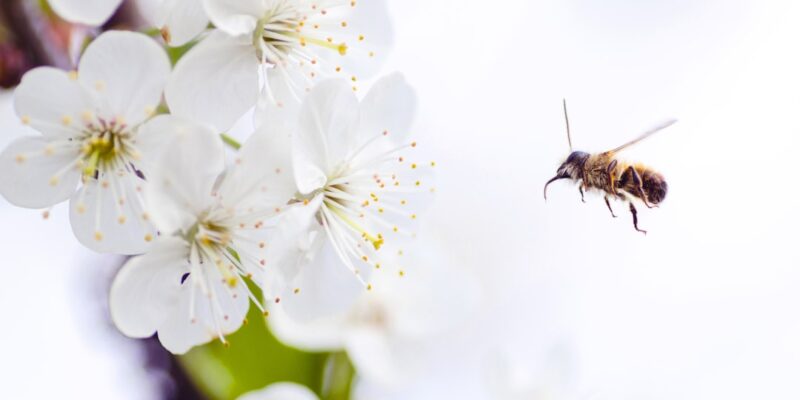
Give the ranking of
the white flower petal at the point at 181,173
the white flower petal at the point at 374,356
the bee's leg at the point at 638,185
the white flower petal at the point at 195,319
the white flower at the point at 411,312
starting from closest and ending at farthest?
the white flower petal at the point at 181,173
the white flower petal at the point at 195,319
the bee's leg at the point at 638,185
the white flower petal at the point at 374,356
the white flower at the point at 411,312

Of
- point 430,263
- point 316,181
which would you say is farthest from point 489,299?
point 316,181

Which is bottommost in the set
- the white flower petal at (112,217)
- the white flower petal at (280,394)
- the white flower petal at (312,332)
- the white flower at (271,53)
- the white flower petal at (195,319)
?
the white flower petal at (312,332)

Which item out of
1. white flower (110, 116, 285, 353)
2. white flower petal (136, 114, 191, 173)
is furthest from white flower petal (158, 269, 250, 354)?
white flower petal (136, 114, 191, 173)

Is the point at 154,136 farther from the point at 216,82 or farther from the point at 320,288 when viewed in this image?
the point at 320,288

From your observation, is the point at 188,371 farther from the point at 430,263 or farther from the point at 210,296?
the point at 430,263

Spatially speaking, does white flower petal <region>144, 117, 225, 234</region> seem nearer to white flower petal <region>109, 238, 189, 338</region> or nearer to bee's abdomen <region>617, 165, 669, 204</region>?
white flower petal <region>109, 238, 189, 338</region>

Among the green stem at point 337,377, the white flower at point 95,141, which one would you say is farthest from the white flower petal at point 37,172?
the green stem at point 337,377

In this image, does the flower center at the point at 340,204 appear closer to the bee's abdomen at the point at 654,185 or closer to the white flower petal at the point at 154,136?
the white flower petal at the point at 154,136
